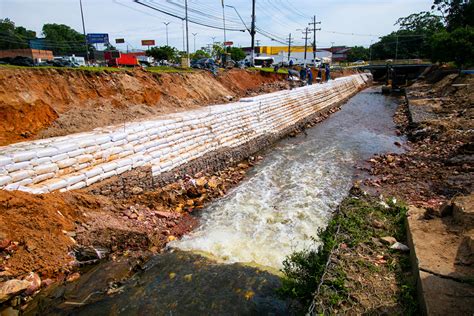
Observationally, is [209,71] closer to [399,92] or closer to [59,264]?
[59,264]

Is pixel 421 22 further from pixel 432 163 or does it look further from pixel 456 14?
pixel 432 163

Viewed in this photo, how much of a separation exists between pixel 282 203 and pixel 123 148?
4.37 meters

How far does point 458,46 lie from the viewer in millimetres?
27781

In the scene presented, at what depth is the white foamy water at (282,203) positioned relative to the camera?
20.5 feet

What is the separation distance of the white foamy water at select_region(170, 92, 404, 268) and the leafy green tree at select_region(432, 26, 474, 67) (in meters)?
18.9

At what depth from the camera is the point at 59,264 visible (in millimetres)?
5004

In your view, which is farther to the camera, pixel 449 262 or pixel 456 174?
pixel 456 174

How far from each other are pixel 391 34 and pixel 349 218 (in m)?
87.2

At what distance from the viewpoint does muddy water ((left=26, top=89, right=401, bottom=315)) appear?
4.61 meters

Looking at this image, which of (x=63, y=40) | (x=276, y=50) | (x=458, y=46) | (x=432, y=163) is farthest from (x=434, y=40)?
(x=63, y=40)

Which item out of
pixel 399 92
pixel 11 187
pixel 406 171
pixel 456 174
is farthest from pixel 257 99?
pixel 399 92

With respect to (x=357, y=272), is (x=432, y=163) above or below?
below

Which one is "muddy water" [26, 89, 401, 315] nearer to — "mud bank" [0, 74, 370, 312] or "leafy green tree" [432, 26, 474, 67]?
"mud bank" [0, 74, 370, 312]

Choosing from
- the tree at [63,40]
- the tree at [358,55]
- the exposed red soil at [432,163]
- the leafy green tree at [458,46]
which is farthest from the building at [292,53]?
the exposed red soil at [432,163]
